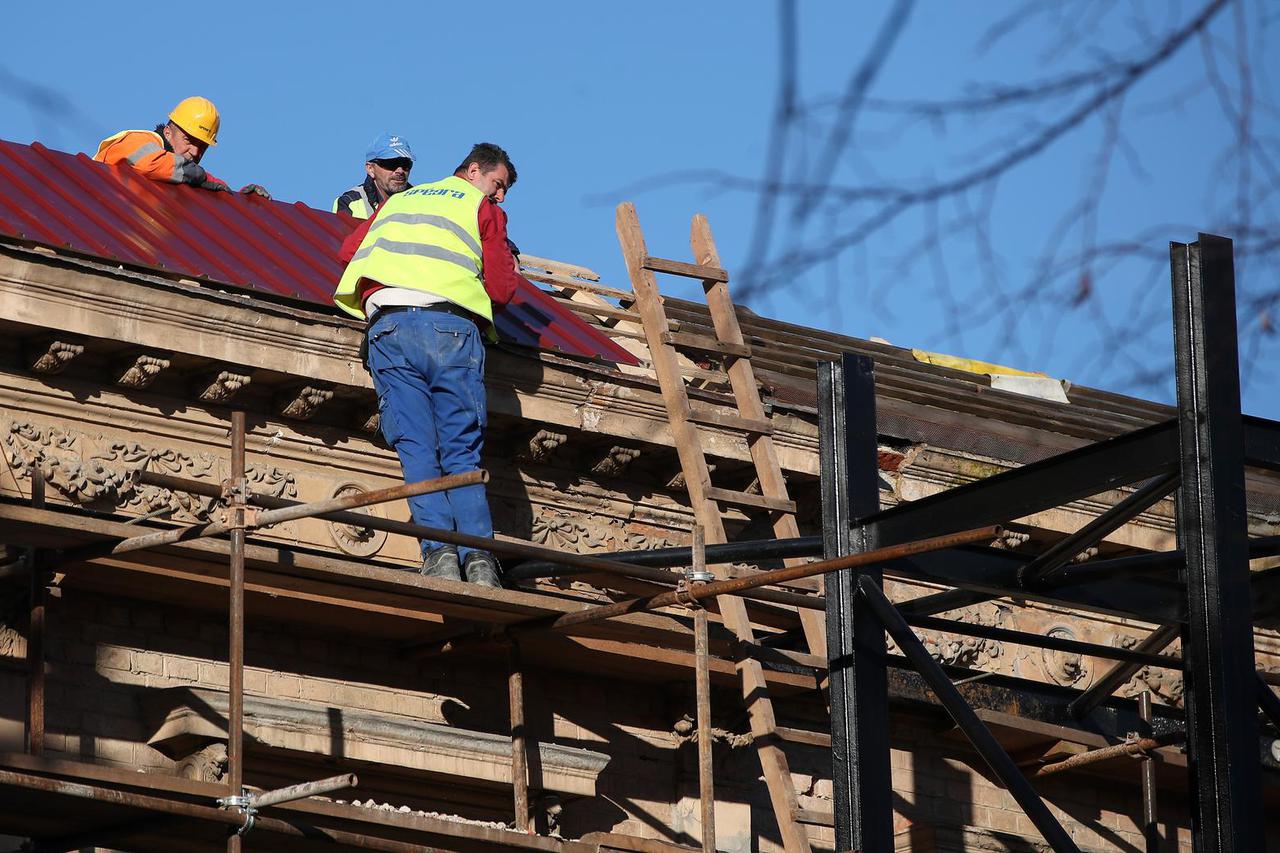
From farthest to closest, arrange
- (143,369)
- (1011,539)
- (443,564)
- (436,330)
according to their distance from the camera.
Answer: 1. (1011,539)
2. (143,369)
3. (436,330)
4. (443,564)

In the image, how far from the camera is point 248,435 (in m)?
13.0

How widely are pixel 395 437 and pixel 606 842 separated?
7.59ft

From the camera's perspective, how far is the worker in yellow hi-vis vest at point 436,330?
1223 cm

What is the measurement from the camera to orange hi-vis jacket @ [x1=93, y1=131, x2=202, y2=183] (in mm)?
14508

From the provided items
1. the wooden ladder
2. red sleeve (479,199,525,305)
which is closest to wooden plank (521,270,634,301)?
the wooden ladder

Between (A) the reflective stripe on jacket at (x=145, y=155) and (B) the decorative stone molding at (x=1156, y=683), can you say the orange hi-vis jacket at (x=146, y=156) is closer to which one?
(A) the reflective stripe on jacket at (x=145, y=155)

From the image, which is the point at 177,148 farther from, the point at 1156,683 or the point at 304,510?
the point at 1156,683

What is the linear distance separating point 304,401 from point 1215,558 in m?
5.39

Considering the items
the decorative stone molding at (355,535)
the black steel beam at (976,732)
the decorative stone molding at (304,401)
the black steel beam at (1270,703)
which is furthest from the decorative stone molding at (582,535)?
the black steel beam at (1270,703)

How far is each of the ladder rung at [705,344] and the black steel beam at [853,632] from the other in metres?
2.22

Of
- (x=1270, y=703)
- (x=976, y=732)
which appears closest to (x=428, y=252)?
(x=976, y=732)

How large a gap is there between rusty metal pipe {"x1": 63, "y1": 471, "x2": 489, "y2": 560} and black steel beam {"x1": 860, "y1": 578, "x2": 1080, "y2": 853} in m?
1.90

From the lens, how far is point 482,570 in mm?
12031

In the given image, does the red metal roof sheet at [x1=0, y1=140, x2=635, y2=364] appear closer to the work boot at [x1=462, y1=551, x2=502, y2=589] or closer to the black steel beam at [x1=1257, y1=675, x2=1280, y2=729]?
the work boot at [x1=462, y1=551, x2=502, y2=589]
